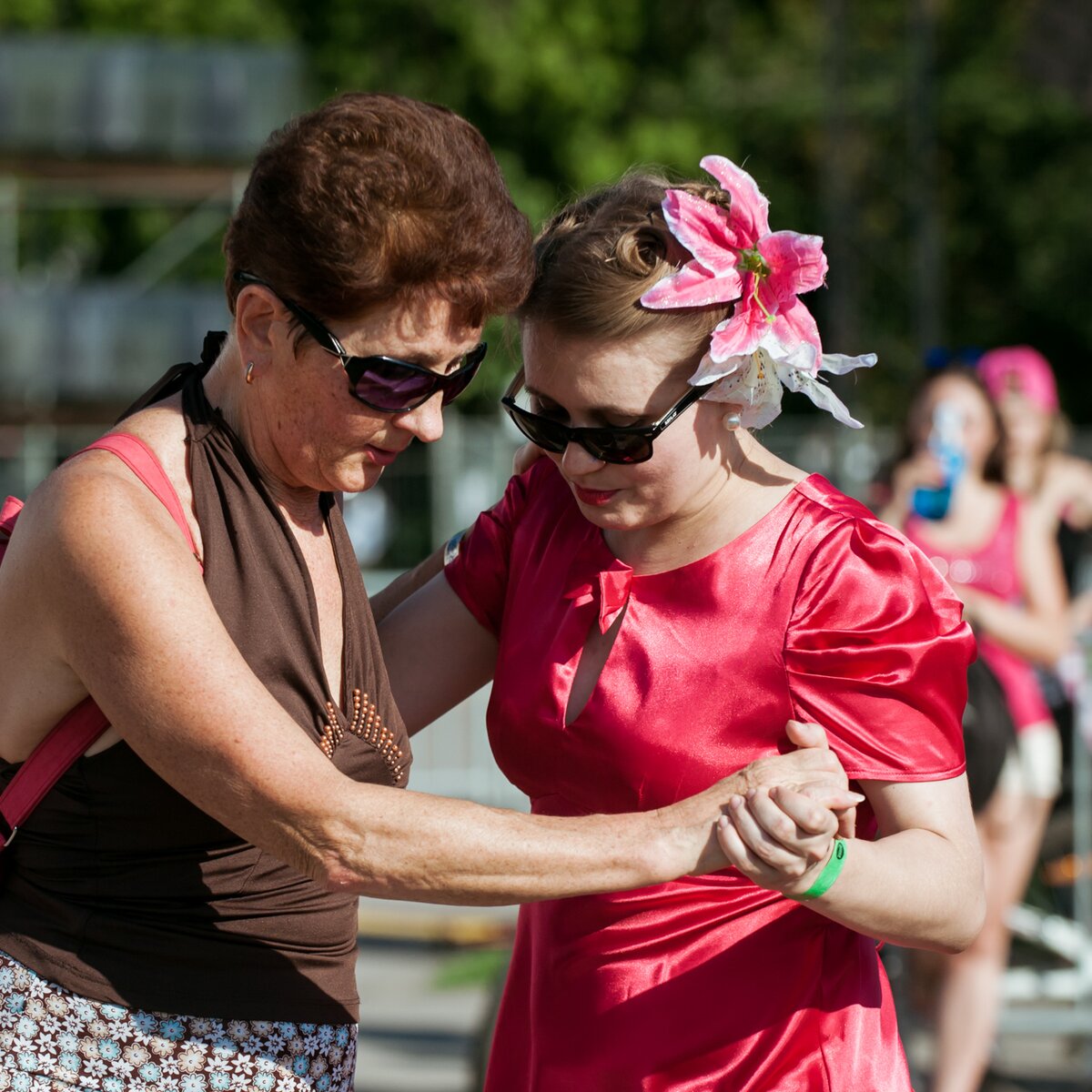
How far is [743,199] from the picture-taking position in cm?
229

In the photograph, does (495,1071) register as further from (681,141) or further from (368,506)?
(681,141)

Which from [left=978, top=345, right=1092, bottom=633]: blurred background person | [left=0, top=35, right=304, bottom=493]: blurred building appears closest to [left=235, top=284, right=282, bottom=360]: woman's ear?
[left=978, top=345, right=1092, bottom=633]: blurred background person

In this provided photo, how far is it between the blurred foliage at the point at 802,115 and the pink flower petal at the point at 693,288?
40.4 feet

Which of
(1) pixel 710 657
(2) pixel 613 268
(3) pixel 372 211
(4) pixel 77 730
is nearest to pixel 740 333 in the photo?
(2) pixel 613 268

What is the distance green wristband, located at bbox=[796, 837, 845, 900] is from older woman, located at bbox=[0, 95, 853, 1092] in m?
0.07

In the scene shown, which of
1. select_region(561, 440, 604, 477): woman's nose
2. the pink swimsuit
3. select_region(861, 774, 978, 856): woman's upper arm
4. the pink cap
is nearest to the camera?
select_region(861, 774, 978, 856): woman's upper arm

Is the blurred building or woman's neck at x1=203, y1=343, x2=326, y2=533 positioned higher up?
woman's neck at x1=203, y1=343, x2=326, y2=533

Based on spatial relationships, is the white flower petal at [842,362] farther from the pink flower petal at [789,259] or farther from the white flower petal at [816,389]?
the pink flower petal at [789,259]

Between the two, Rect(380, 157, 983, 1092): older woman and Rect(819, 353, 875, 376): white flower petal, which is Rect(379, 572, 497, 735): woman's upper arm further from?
Rect(819, 353, 875, 376): white flower petal

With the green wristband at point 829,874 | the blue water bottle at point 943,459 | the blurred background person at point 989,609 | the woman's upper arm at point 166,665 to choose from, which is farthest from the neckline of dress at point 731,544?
the blurred background person at point 989,609

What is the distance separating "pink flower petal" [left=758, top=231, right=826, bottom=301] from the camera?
2281 millimetres

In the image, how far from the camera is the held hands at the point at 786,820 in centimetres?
198

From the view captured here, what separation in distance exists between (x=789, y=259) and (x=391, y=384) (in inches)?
24.7

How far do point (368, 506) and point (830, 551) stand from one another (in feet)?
39.1
